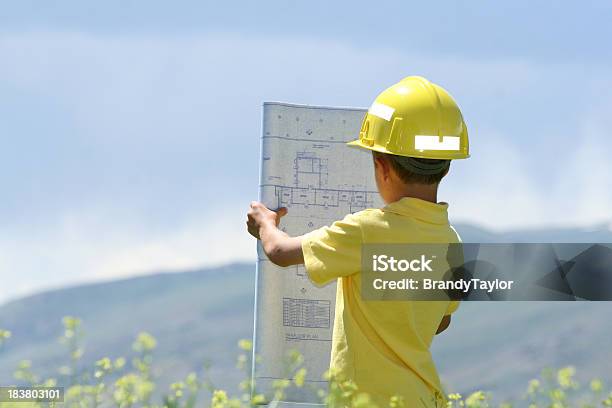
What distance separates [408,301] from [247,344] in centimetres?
88

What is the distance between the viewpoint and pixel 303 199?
4.84 m

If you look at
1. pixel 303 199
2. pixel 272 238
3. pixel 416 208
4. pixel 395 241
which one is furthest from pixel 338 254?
pixel 303 199

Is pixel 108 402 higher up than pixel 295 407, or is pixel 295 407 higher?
pixel 108 402

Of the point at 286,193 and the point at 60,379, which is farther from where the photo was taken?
the point at 286,193

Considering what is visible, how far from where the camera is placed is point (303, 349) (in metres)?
4.93

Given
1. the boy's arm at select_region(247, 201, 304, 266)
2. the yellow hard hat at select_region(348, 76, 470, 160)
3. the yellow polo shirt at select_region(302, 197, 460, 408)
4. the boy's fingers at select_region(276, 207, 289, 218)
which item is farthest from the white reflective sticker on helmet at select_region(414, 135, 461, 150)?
the boy's fingers at select_region(276, 207, 289, 218)

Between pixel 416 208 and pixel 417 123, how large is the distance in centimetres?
36

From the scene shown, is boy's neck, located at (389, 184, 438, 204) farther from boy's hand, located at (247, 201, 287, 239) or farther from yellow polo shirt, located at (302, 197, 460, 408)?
boy's hand, located at (247, 201, 287, 239)

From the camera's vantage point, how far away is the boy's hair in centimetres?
376

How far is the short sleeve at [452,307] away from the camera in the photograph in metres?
3.97

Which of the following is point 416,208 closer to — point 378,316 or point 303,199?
point 378,316

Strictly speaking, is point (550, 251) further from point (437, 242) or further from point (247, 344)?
point (247, 344)

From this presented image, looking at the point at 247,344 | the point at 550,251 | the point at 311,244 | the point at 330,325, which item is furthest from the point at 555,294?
the point at 247,344

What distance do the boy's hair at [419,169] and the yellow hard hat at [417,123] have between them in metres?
0.02
